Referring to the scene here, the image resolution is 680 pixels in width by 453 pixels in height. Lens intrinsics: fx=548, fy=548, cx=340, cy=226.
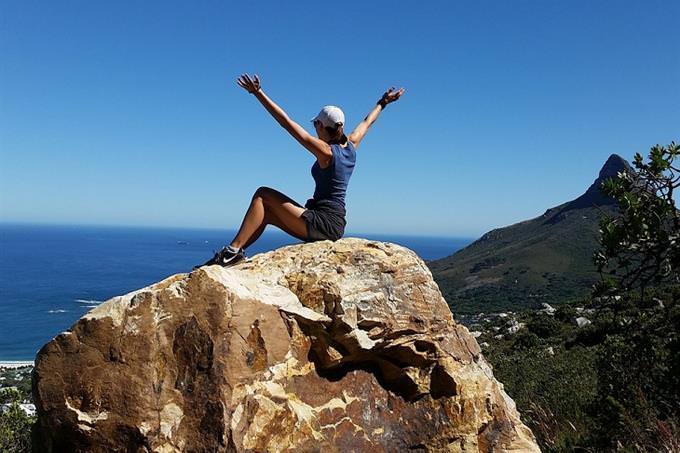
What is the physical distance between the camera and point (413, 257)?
621 cm

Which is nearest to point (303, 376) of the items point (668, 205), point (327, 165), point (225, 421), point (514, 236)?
point (225, 421)

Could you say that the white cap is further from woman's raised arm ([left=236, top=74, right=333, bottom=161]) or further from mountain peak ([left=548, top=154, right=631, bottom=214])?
mountain peak ([left=548, top=154, right=631, bottom=214])

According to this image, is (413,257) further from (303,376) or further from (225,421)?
(225,421)

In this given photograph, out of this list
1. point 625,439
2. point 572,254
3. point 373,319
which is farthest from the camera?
point 572,254

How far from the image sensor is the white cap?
236 inches

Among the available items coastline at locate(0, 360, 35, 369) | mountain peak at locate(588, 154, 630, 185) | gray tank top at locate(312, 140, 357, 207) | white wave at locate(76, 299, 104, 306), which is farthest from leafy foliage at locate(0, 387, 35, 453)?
mountain peak at locate(588, 154, 630, 185)

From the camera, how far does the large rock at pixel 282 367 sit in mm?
4652

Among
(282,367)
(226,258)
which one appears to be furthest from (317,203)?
(282,367)

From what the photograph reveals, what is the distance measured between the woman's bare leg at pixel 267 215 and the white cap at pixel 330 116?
0.95 metres

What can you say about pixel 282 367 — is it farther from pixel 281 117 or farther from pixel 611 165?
pixel 611 165

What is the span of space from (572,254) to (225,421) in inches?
3333

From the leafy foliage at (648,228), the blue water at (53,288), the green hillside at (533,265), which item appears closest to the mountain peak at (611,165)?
the green hillside at (533,265)

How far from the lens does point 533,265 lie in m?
83.2

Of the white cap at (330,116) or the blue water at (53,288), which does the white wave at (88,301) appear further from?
the white cap at (330,116)
